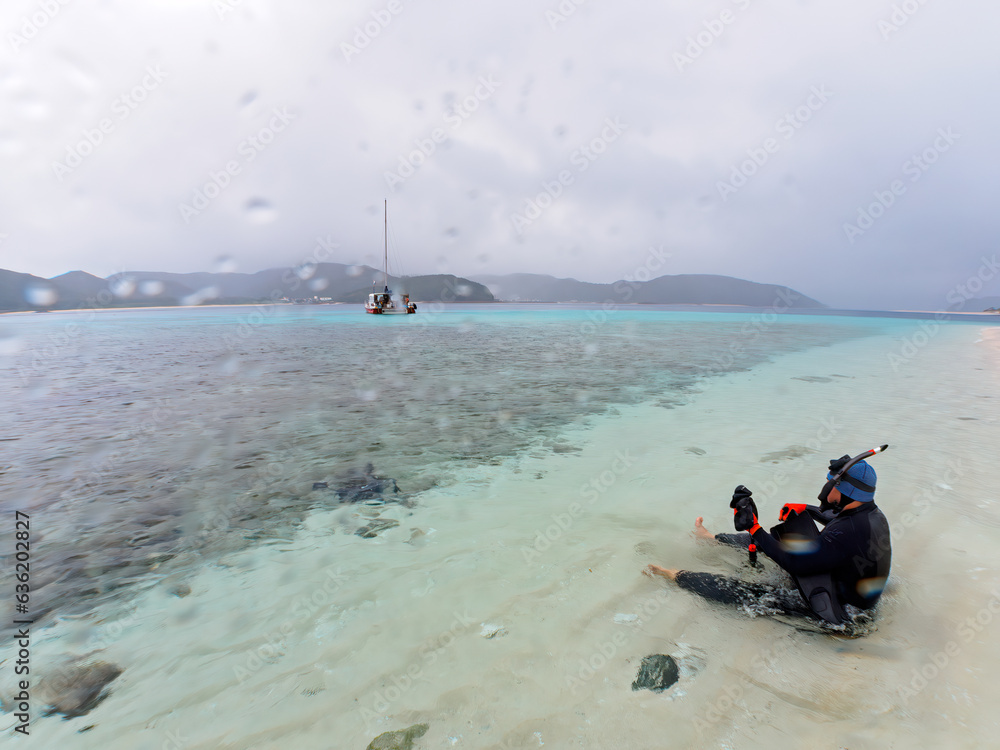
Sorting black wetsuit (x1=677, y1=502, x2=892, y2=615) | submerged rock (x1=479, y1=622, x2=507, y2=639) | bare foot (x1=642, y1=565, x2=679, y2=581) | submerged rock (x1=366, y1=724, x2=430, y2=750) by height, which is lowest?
submerged rock (x1=366, y1=724, x2=430, y2=750)

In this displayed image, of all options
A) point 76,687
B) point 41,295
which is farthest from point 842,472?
point 41,295

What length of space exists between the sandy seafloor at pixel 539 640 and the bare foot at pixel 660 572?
142 mm

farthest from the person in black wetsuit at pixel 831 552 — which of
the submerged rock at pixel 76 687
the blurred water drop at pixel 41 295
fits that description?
the blurred water drop at pixel 41 295

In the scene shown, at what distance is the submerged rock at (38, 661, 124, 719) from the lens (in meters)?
3.45

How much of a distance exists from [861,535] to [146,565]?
7.76 metres

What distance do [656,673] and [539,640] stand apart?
1016 mm

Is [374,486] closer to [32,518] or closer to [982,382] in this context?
[32,518]

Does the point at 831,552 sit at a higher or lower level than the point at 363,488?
higher

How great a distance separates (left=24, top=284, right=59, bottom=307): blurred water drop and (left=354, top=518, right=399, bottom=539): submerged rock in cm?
21984

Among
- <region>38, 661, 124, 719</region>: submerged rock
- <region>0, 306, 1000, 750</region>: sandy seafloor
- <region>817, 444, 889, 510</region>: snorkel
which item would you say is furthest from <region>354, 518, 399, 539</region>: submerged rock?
<region>817, 444, 889, 510</region>: snorkel

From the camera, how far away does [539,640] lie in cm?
399

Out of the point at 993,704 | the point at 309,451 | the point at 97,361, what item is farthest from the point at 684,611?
the point at 97,361

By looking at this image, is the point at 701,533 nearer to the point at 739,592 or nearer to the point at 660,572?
the point at 660,572

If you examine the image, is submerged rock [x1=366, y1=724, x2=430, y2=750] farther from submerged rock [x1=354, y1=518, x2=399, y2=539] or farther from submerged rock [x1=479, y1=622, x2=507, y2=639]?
submerged rock [x1=354, y1=518, x2=399, y2=539]
